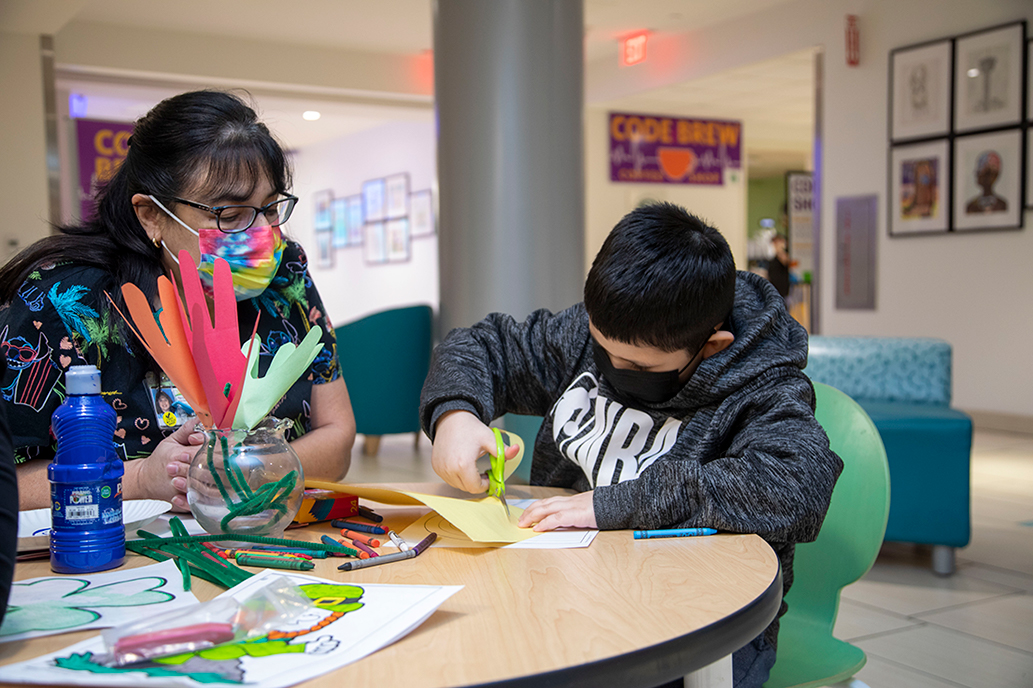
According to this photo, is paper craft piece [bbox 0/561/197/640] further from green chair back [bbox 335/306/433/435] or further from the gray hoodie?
green chair back [bbox 335/306/433/435]

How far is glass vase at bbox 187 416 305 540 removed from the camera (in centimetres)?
96

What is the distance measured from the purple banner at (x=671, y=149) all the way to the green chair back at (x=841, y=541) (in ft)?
28.2

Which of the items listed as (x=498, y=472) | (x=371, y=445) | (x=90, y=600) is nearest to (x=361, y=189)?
(x=371, y=445)

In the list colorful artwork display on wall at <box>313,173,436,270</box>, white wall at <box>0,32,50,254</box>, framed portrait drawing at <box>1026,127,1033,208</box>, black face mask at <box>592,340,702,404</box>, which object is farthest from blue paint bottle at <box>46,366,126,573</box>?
colorful artwork display on wall at <box>313,173,436,270</box>

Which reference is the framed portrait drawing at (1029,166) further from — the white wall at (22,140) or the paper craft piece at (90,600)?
the white wall at (22,140)

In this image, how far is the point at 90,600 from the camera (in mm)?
814

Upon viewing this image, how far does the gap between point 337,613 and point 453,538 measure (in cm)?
33

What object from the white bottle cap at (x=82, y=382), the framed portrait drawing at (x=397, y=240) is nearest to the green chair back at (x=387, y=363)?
the white bottle cap at (x=82, y=382)

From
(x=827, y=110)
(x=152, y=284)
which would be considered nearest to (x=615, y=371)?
(x=152, y=284)

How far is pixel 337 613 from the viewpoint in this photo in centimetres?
76

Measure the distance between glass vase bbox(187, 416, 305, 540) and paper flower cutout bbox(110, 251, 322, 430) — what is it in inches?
1.2

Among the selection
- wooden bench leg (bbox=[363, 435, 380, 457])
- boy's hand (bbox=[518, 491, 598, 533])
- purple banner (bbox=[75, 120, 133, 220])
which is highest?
purple banner (bbox=[75, 120, 133, 220])

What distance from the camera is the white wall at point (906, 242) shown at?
6.02 metres

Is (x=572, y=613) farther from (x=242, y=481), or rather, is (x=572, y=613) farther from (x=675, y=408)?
(x=675, y=408)
